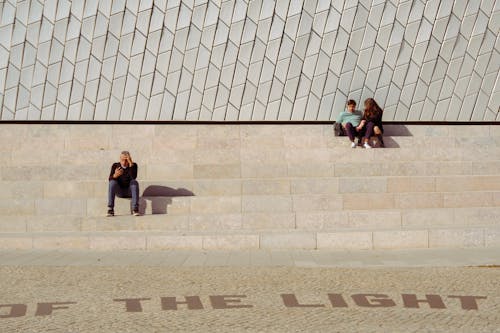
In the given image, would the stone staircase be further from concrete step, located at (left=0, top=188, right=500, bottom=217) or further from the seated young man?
the seated young man

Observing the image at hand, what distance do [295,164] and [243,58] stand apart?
12.6ft

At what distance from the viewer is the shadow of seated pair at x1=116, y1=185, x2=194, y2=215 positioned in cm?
1316

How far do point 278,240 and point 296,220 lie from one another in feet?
3.40

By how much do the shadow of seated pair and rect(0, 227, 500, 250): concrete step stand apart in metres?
1.56

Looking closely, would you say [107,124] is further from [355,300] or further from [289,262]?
[355,300]

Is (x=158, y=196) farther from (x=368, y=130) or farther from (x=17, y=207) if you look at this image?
(x=368, y=130)

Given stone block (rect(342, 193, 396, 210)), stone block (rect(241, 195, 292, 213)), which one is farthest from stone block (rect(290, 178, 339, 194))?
stone block (rect(241, 195, 292, 213))

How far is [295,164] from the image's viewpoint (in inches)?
618

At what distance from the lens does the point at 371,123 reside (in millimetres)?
16047

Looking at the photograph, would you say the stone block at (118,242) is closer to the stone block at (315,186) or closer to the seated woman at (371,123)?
the stone block at (315,186)

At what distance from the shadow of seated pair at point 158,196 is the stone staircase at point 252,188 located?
20mm

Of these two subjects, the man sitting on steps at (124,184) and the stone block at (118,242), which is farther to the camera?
the man sitting on steps at (124,184)

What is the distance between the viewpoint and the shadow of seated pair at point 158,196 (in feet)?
43.2

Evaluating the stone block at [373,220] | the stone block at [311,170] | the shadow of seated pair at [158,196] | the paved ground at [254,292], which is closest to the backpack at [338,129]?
the stone block at [311,170]
